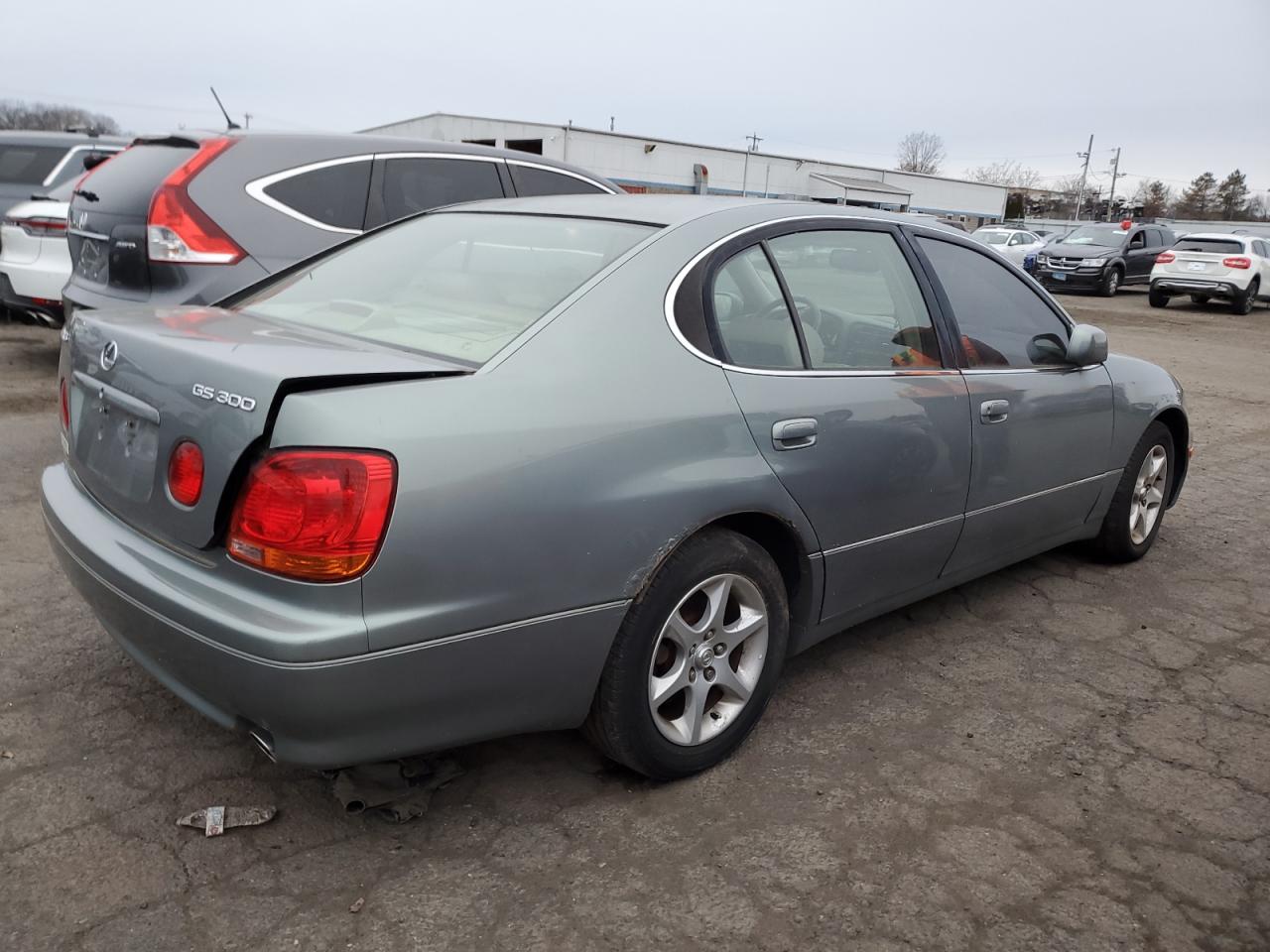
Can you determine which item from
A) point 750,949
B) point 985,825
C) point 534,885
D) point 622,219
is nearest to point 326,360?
point 622,219

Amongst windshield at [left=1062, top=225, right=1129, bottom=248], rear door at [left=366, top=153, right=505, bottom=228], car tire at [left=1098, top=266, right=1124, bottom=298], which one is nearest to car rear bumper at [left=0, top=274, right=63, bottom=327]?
rear door at [left=366, top=153, right=505, bottom=228]

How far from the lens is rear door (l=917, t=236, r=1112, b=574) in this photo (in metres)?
3.47

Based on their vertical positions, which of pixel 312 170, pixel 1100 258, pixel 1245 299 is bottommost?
pixel 1245 299

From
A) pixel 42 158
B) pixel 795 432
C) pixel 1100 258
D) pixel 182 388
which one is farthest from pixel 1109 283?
pixel 182 388

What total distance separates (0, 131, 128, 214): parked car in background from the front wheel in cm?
2021

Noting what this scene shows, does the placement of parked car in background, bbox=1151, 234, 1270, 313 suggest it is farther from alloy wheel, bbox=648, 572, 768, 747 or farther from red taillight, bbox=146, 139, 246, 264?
alloy wheel, bbox=648, 572, 768, 747

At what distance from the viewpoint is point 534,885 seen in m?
2.29

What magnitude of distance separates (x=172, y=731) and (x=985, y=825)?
2.22 meters

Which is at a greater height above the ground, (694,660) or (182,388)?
(182,388)

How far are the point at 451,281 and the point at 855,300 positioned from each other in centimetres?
126

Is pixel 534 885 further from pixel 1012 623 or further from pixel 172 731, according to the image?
pixel 1012 623

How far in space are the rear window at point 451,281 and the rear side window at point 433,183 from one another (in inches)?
89.2

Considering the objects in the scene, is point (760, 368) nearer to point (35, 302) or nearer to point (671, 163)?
point (35, 302)

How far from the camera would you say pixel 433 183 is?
5707 mm
